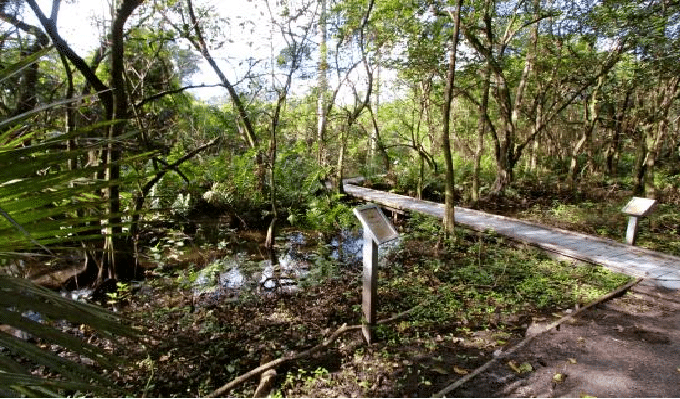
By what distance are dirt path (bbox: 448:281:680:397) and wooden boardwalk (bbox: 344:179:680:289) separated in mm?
1045

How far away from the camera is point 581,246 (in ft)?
23.2

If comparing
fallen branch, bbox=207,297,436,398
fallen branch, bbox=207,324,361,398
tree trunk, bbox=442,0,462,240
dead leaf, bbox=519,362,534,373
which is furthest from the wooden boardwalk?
fallen branch, bbox=207,324,361,398

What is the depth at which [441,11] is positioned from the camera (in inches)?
371

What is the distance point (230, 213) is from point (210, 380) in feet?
20.4

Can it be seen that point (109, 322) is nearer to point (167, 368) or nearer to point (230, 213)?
point (167, 368)

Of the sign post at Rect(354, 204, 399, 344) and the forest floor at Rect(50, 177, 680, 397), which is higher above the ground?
the sign post at Rect(354, 204, 399, 344)

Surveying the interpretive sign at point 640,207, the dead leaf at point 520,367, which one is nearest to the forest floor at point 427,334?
the dead leaf at point 520,367

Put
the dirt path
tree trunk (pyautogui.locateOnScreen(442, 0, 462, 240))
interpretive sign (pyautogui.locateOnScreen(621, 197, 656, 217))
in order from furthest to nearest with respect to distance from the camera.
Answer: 1. interpretive sign (pyautogui.locateOnScreen(621, 197, 656, 217))
2. tree trunk (pyautogui.locateOnScreen(442, 0, 462, 240))
3. the dirt path

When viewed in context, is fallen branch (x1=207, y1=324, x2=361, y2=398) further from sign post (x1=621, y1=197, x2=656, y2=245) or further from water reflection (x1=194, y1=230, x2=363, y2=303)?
sign post (x1=621, y1=197, x2=656, y2=245)

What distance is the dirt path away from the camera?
3291 mm

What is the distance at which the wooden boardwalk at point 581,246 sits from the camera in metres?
5.86

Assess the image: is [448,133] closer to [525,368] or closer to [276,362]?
[525,368]

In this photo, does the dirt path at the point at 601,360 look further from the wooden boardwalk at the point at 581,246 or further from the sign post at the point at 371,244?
the sign post at the point at 371,244

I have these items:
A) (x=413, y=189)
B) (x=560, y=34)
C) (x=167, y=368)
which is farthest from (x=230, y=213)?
(x=560, y=34)
